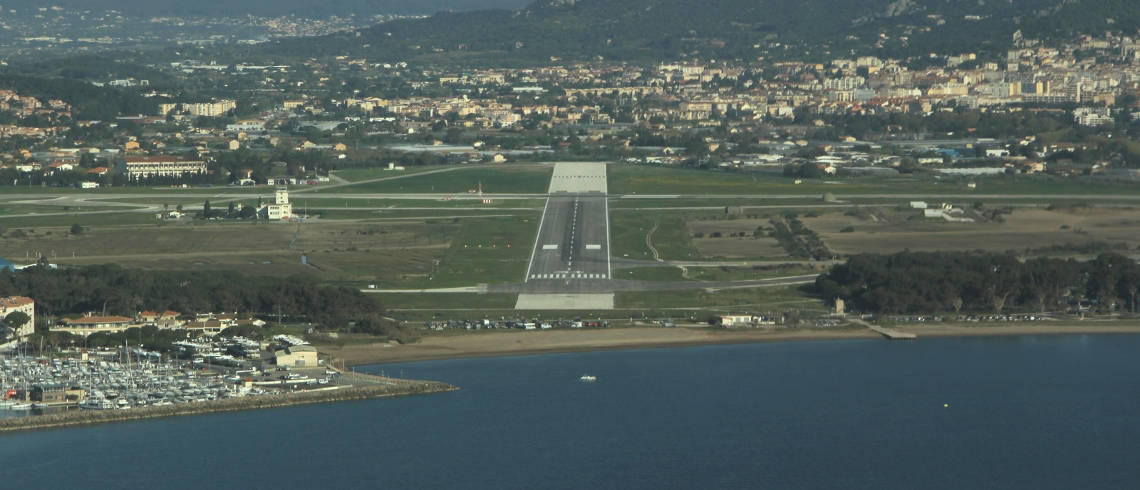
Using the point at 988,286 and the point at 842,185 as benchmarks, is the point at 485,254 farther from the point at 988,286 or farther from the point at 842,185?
the point at 842,185

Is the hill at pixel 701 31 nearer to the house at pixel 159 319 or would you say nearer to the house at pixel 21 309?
the house at pixel 159 319

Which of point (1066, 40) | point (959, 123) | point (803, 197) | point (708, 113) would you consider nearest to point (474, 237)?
point (803, 197)

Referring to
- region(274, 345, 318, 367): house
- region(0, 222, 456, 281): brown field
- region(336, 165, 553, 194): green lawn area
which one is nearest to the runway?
region(336, 165, 553, 194): green lawn area

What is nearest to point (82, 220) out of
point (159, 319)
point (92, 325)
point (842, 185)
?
point (159, 319)

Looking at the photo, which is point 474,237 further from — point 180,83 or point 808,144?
point 180,83

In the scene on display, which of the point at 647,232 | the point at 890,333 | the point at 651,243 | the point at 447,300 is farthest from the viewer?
the point at 647,232

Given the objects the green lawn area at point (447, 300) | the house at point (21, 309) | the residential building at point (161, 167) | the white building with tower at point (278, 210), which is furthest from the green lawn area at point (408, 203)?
the house at point (21, 309)
